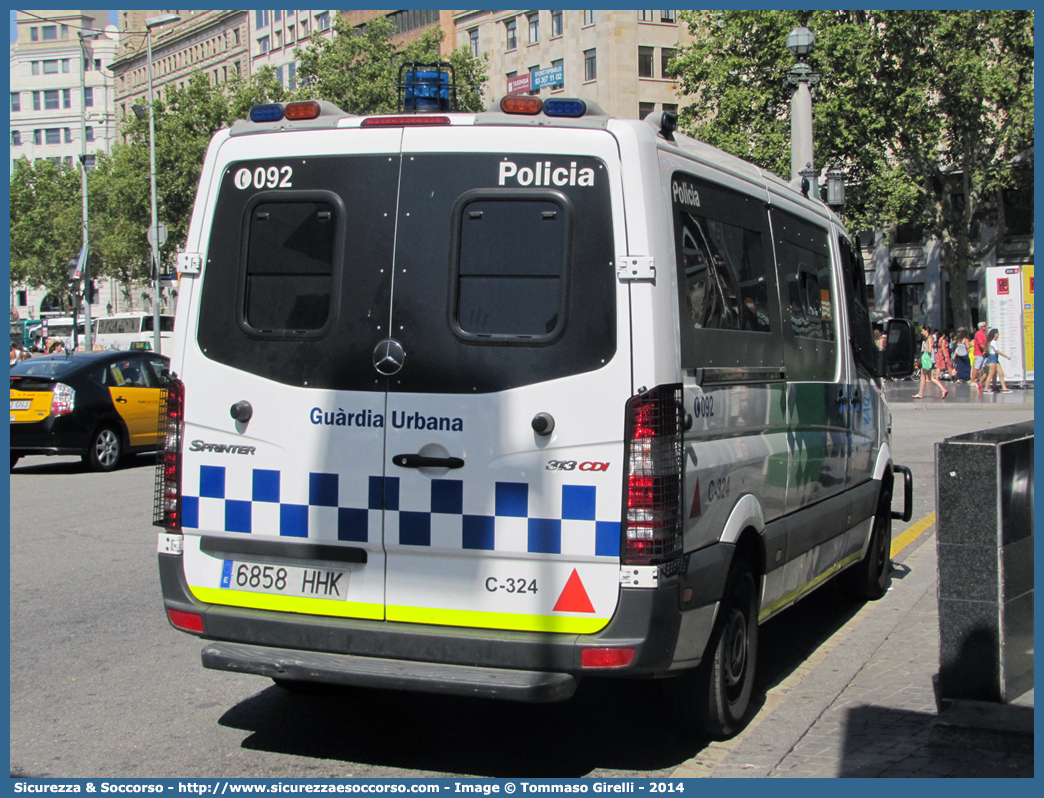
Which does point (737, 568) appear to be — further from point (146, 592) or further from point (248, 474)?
point (146, 592)

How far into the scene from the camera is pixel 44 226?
92688mm

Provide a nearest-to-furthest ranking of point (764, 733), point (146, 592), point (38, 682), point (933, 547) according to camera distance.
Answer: point (764, 733), point (38, 682), point (146, 592), point (933, 547)

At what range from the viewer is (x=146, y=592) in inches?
302

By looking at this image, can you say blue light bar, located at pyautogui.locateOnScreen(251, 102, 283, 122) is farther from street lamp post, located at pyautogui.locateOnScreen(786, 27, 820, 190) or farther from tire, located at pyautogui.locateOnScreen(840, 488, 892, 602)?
street lamp post, located at pyautogui.locateOnScreen(786, 27, 820, 190)

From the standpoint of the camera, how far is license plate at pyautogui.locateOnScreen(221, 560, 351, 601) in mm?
4492

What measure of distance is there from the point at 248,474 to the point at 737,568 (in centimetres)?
197

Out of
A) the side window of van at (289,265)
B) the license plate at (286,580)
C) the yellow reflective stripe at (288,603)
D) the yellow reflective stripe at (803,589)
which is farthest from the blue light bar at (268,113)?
the yellow reflective stripe at (803,589)

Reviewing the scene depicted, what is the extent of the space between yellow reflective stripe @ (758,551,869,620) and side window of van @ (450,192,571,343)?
180 cm

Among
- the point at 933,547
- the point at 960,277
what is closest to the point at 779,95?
the point at 960,277

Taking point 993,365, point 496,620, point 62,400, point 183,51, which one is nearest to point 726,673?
point 496,620

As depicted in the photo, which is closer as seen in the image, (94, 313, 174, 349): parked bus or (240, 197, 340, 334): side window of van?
(240, 197, 340, 334): side window of van

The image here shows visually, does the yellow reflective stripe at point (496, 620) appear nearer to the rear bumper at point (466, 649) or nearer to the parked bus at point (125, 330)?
the rear bumper at point (466, 649)

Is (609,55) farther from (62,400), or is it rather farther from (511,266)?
(511,266)

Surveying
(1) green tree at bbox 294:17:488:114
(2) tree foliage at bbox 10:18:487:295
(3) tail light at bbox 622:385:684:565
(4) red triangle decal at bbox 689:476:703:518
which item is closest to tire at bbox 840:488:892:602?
(4) red triangle decal at bbox 689:476:703:518
